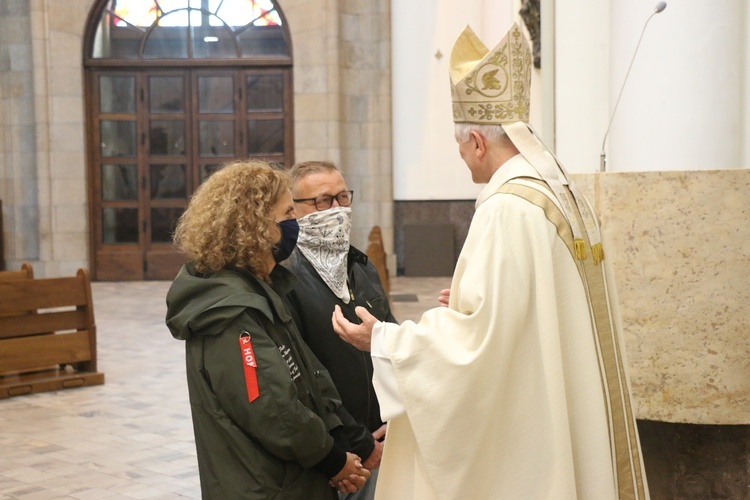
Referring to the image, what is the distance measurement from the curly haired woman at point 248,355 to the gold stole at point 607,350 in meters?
0.66

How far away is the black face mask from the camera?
2.59 m

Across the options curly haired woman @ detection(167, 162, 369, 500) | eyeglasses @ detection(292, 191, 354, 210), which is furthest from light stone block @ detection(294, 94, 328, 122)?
curly haired woman @ detection(167, 162, 369, 500)

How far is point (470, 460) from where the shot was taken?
93.0 inches

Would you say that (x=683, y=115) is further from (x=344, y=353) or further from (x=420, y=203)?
(x=420, y=203)

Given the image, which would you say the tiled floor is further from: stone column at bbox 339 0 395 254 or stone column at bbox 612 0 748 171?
stone column at bbox 339 0 395 254

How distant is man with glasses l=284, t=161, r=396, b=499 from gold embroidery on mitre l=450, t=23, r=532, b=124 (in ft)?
2.06

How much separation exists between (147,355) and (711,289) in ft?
19.4

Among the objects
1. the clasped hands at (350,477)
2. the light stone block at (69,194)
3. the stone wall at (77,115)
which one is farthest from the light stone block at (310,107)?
the clasped hands at (350,477)

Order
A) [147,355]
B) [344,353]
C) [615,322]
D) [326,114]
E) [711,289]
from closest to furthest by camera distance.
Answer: [615,322] → [344,353] → [711,289] → [147,355] → [326,114]

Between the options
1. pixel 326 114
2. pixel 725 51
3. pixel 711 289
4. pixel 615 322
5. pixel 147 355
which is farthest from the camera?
pixel 326 114

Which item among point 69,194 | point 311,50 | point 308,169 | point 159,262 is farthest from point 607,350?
point 69,194

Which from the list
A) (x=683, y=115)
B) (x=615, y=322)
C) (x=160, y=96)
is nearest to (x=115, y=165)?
(x=160, y=96)

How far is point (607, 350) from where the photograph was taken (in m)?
2.48

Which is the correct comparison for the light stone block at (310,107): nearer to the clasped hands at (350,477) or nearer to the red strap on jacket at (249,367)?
the clasped hands at (350,477)
